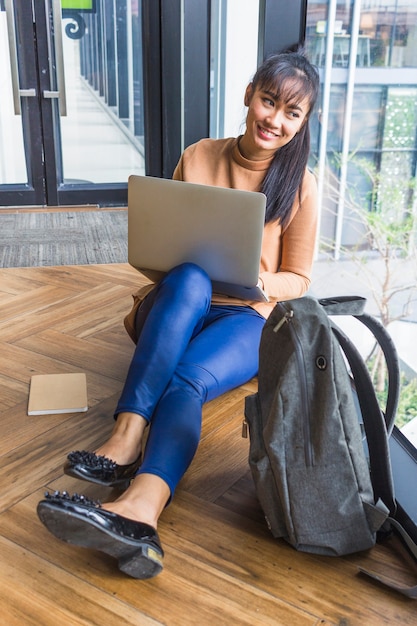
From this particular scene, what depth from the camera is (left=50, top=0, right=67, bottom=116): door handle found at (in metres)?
3.28

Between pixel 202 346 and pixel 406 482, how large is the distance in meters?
0.49

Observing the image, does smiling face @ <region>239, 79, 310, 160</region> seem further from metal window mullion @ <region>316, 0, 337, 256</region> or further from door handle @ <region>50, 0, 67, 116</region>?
door handle @ <region>50, 0, 67, 116</region>

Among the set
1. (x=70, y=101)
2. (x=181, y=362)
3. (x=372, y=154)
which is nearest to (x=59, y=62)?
(x=70, y=101)

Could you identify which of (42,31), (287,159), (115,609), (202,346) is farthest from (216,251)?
(42,31)

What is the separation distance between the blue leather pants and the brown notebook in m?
0.26

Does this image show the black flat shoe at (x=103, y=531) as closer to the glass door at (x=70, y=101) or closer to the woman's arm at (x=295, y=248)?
the woman's arm at (x=295, y=248)

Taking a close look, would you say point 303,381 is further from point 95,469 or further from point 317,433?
point 95,469

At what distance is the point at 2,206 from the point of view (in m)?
3.56

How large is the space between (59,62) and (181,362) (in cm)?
253

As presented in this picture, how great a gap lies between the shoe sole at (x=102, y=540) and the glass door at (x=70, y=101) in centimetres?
283

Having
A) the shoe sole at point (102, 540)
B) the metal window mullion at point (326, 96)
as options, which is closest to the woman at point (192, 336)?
A: the shoe sole at point (102, 540)

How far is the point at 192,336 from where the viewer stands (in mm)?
1483

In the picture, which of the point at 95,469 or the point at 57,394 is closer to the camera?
the point at 95,469

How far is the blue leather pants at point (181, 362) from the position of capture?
1.18 metres
